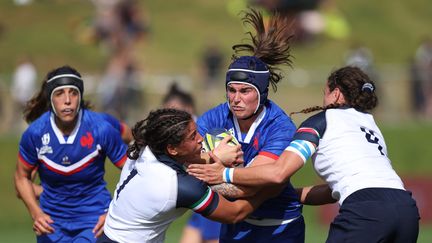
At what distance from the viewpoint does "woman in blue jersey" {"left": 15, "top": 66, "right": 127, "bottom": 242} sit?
25.0ft

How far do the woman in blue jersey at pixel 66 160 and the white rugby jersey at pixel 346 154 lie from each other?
228 centimetres

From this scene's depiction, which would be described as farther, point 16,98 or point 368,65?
point 368,65

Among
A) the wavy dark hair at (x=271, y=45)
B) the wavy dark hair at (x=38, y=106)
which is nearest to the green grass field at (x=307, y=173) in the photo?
the wavy dark hair at (x=38, y=106)

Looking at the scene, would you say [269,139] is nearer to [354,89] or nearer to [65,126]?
[354,89]

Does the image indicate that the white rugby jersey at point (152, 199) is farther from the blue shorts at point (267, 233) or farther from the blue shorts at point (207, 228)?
the blue shorts at point (207, 228)

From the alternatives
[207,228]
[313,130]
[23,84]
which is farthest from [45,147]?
[23,84]

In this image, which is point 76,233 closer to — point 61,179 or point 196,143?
point 61,179

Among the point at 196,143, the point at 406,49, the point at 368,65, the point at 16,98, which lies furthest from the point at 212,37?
the point at 196,143

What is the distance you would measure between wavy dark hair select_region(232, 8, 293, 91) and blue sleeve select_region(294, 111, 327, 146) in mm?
665

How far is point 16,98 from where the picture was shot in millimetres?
17000

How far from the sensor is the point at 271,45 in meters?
6.84

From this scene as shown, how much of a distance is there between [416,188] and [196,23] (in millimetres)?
14722

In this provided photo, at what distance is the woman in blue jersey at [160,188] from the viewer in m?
5.73

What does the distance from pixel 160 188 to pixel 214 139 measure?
786 mm
